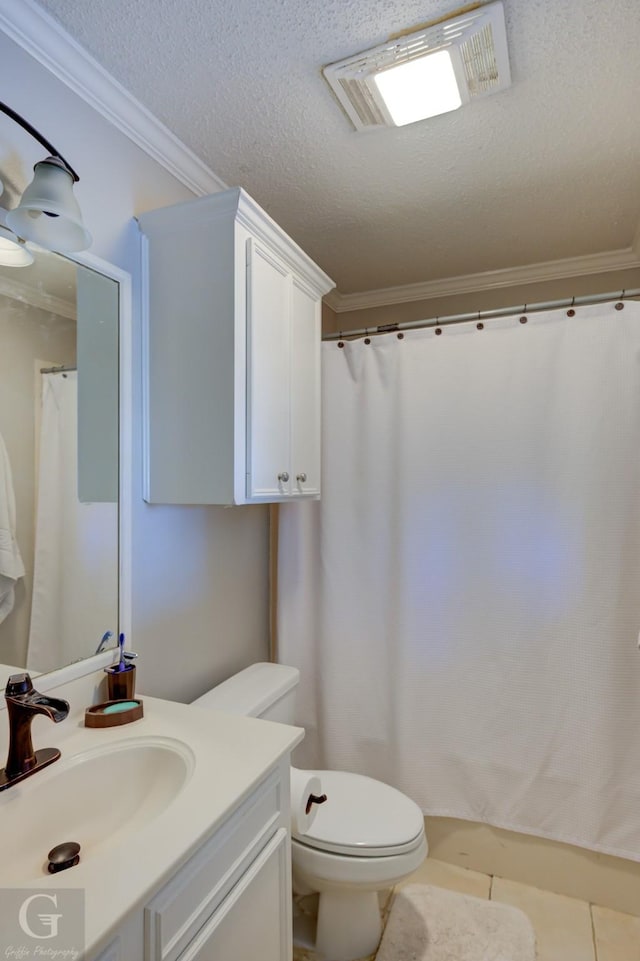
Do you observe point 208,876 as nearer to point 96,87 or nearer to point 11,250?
point 11,250

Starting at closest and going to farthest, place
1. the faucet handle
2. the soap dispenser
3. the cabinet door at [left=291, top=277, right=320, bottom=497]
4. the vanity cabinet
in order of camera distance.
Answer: the vanity cabinet
the faucet handle
the soap dispenser
the cabinet door at [left=291, top=277, right=320, bottom=497]

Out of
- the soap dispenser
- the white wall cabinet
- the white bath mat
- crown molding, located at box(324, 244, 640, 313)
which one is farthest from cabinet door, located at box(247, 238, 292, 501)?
the white bath mat

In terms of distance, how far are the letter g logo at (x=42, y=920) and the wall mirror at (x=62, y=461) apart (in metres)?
0.49

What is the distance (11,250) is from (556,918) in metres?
2.44

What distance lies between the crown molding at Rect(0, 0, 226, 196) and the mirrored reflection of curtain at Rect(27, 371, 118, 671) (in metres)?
0.69

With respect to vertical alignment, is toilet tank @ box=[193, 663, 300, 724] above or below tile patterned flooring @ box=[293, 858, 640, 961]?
above

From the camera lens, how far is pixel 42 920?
0.62 metres

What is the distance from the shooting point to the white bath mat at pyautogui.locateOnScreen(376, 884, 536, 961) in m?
1.47

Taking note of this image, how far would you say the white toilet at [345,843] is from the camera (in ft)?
4.38

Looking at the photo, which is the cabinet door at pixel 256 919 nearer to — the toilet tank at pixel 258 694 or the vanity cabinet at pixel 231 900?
the vanity cabinet at pixel 231 900

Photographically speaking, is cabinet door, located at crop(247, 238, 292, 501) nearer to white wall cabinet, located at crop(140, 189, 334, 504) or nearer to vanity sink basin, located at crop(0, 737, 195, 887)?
white wall cabinet, located at crop(140, 189, 334, 504)

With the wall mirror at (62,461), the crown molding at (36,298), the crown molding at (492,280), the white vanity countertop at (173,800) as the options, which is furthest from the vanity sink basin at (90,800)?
the crown molding at (492,280)

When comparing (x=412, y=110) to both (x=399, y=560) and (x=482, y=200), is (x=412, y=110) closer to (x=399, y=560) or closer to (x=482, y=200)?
(x=482, y=200)

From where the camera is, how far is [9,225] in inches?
39.7
